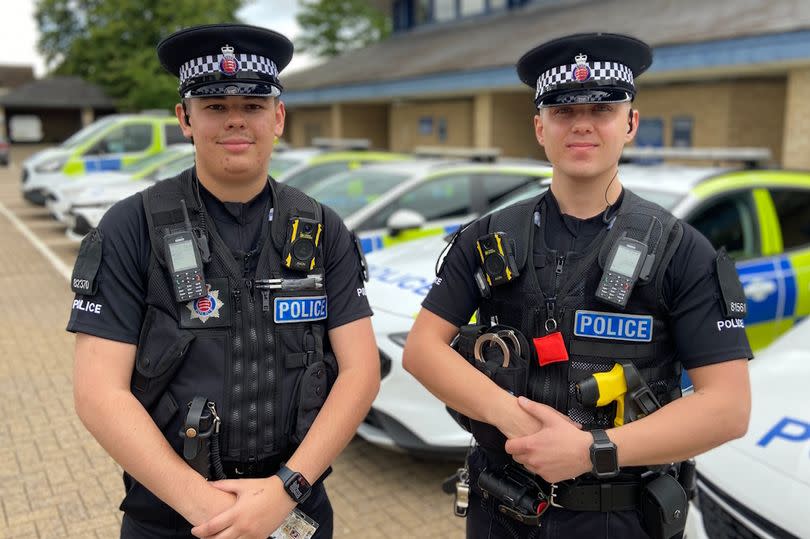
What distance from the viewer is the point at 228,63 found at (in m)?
1.85

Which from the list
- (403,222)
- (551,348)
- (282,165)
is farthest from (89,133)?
(551,348)

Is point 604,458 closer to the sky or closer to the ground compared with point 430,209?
closer to the ground

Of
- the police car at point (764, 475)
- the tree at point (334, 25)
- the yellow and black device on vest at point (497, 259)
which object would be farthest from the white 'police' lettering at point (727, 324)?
the tree at point (334, 25)

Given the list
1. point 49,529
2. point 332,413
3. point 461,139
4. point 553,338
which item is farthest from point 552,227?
point 461,139

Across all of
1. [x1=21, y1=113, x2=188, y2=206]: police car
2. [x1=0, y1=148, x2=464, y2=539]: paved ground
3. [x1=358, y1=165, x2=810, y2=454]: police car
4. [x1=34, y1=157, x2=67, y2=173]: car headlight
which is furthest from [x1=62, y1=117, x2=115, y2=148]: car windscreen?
[x1=358, y1=165, x2=810, y2=454]: police car

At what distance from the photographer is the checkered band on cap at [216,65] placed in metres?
1.86

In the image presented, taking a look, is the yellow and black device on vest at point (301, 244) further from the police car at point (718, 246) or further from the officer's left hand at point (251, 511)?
the police car at point (718, 246)

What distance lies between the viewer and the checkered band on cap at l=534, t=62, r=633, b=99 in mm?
1859

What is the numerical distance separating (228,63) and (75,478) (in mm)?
2876

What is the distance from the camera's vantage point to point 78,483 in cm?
379

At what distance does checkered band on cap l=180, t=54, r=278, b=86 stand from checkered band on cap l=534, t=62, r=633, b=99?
0.74 metres

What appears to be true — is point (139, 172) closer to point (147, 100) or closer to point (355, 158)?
point (355, 158)

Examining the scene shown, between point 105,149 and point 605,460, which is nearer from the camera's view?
point 605,460

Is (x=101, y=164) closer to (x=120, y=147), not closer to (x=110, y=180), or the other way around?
(x=120, y=147)
